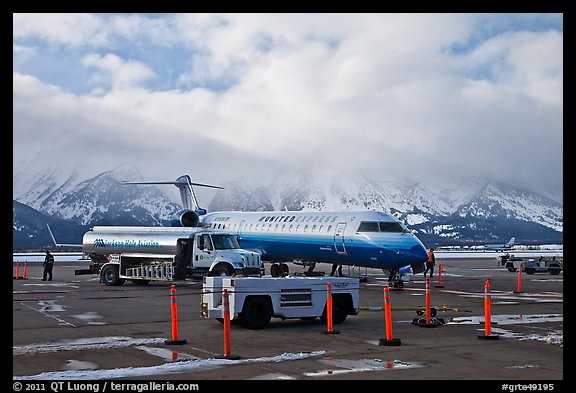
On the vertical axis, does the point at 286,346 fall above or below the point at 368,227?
below

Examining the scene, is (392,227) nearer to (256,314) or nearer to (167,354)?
(256,314)

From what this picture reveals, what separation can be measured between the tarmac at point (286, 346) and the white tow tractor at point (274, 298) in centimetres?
32

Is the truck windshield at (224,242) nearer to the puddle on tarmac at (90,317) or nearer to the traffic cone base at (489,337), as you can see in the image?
the puddle on tarmac at (90,317)

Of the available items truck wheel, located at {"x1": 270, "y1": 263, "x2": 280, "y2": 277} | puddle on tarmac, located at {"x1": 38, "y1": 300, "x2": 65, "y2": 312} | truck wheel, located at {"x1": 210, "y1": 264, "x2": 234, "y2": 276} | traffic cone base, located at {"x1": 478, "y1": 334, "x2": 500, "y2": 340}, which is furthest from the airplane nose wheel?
traffic cone base, located at {"x1": 478, "y1": 334, "x2": 500, "y2": 340}

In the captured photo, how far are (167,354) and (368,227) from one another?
19.7 meters

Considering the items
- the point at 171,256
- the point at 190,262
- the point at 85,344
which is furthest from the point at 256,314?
the point at 171,256

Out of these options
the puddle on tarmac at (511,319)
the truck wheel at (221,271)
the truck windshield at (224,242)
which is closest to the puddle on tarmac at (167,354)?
the puddle on tarmac at (511,319)

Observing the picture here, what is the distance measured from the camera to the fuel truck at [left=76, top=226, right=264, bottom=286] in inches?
1180

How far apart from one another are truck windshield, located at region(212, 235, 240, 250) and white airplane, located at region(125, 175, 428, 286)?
14.9ft

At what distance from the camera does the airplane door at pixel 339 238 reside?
33.2m

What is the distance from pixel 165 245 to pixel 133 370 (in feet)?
68.3

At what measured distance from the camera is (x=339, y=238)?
110 ft
